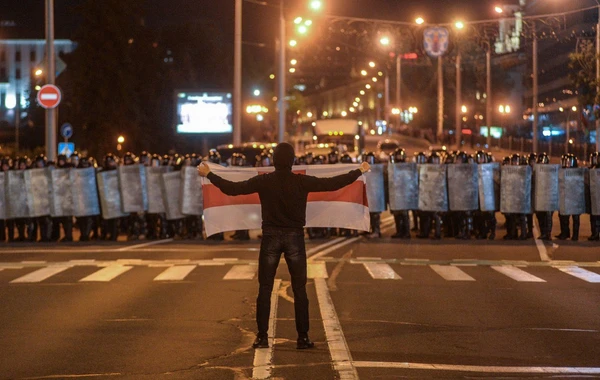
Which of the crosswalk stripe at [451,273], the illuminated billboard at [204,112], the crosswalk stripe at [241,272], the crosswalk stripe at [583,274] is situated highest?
the illuminated billboard at [204,112]

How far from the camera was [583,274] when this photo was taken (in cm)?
1777

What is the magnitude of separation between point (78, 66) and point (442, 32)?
40.6 m

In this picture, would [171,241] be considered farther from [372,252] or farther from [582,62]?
[582,62]

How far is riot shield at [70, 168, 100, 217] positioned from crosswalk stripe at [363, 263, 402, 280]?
28.6 feet

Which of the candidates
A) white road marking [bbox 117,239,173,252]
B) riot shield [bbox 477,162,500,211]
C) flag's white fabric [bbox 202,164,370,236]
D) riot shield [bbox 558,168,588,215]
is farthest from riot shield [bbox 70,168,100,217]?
flag's white fabric [bbox 202,164,370,236]

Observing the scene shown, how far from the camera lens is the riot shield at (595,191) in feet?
79.0

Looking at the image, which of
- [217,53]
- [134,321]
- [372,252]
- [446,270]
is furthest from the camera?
[217,53]

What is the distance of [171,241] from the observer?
24953 mm

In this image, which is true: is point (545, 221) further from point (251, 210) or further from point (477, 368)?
point (477, 368)

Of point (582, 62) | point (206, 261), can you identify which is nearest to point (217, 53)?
point (582, 62)

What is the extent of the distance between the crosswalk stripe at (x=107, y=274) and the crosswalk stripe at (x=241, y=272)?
6.16 ft

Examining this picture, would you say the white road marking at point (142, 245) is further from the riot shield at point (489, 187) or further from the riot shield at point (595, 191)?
the riot shield at point (595, 191)

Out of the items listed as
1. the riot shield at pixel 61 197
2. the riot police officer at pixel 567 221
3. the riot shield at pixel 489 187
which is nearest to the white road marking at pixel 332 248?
the riot shield at pixel 489 187

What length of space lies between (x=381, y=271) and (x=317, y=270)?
1113mm
